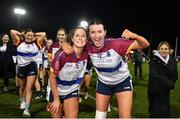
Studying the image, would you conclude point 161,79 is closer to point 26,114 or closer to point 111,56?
point 111,56

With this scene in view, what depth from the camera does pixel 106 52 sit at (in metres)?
7.16

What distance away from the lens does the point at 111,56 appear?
7.15 metres

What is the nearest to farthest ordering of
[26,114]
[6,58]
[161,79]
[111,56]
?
[111,56], [161,79], [26,114], [6,58]

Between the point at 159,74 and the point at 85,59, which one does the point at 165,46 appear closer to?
the point at 159,74

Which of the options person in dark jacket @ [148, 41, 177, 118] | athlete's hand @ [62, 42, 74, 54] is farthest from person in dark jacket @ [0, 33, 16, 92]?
athlete's hand @ [62, 42, 74, 54]

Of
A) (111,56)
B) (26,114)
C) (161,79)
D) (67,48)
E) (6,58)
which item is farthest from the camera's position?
(6,58)

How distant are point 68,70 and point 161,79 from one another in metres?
3.25

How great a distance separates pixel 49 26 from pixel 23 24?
491cm

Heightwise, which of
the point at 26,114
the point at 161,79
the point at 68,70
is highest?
the point at 68,70

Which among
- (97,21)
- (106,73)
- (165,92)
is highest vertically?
(97,21)

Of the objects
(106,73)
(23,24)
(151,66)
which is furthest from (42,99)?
(23,24)

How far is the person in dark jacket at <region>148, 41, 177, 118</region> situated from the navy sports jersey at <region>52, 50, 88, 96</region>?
114 inches

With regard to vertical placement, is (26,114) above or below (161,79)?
below

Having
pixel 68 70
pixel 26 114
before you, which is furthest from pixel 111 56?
pixel 26 114
